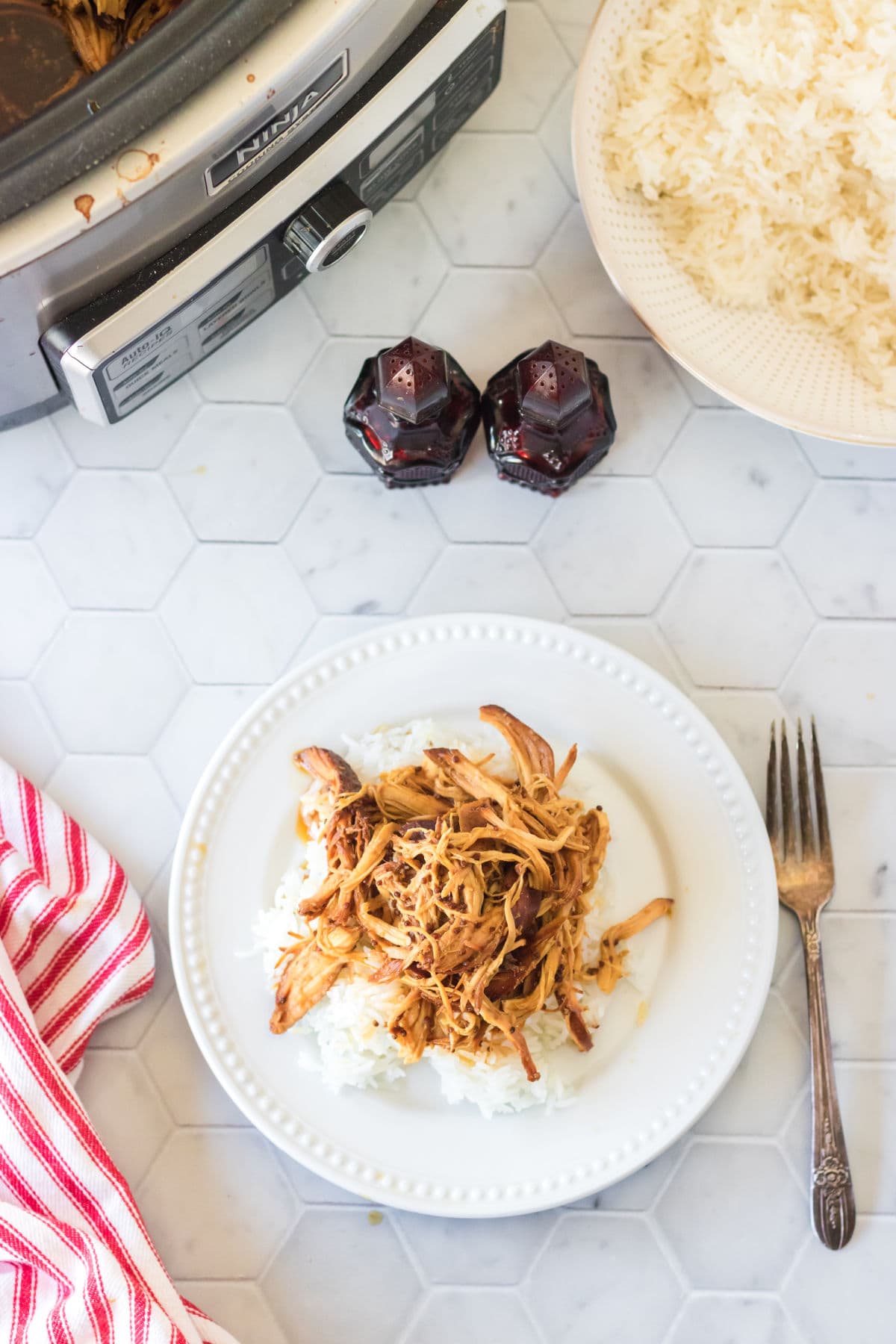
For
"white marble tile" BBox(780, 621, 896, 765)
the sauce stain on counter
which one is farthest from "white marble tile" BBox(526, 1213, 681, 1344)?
the sauce stain on counter

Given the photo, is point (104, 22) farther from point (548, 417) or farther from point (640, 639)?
point (640, 639)

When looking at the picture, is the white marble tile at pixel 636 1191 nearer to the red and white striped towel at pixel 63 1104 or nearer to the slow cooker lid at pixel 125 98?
the red and white striped towel at pixel 63 1104

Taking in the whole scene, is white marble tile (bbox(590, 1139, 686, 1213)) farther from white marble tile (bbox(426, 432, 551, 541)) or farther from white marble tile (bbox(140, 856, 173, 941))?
white marble tile (bbox(426, 432, 551, 541))

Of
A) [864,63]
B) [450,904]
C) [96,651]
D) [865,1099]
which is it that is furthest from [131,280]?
[865,1099]

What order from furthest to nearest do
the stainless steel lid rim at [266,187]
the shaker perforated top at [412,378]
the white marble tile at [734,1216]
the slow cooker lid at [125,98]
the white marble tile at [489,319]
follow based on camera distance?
the white marble tile at [489,319], the white marble tile at [734,1216], the shaker perforated top at [412,378], the stainless steel lid rim at [266,187], the slow cooker lid at [125,98]

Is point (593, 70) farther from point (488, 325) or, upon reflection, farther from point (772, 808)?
point (772, 808)

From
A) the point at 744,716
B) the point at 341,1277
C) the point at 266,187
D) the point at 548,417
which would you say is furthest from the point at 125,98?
the point at 341,1277

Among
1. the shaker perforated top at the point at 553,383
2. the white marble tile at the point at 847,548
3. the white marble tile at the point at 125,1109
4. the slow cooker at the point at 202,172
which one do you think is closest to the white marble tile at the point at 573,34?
the slow cooker at the point at 202,172
